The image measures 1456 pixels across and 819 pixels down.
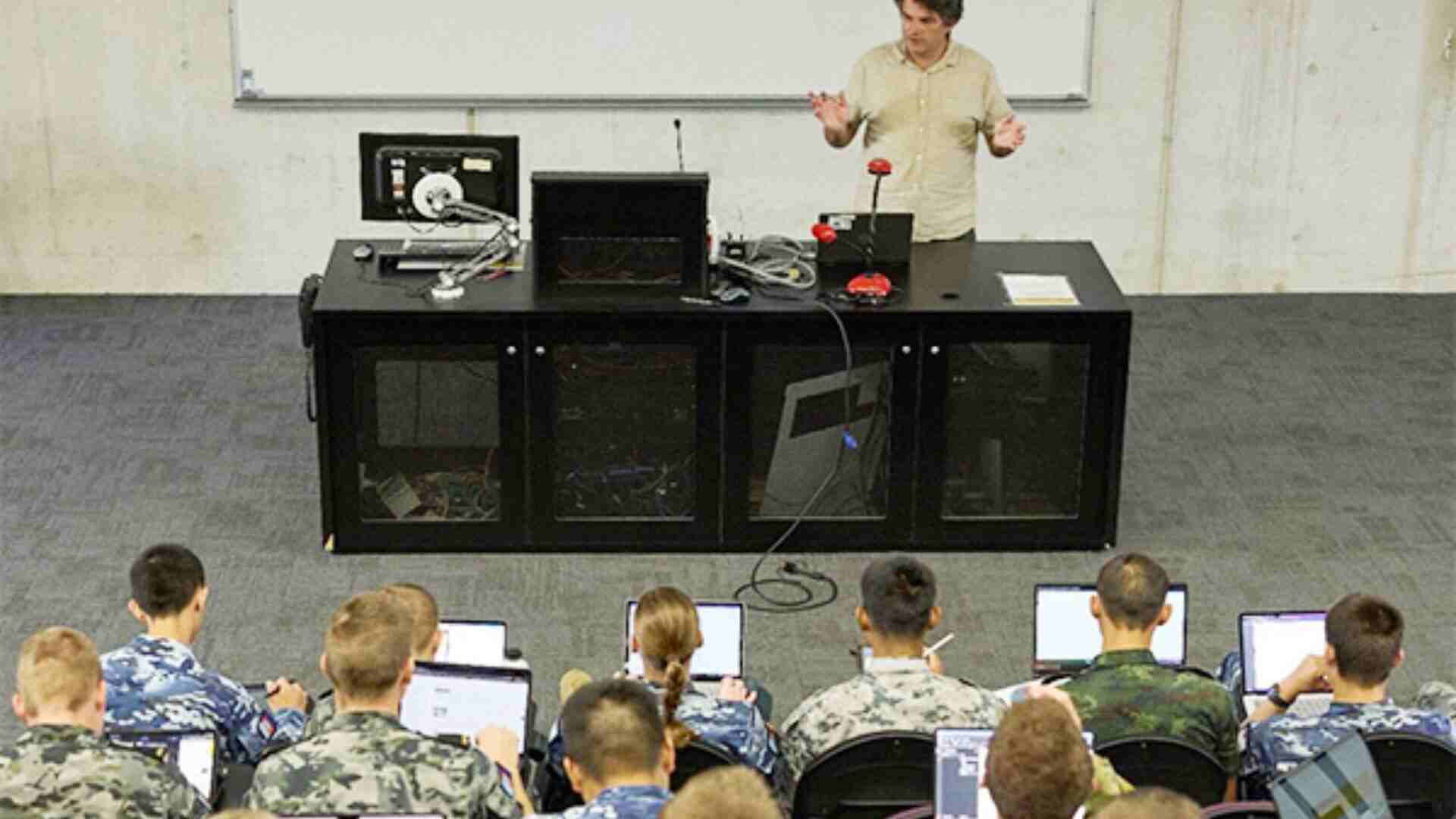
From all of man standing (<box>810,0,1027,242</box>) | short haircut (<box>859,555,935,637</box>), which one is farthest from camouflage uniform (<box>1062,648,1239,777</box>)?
man standing (<box>810,0,1027,242</box>)

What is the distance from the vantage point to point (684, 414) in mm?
6641

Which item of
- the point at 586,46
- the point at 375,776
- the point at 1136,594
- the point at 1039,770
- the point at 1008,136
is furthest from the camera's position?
Answer: the point at 586,46

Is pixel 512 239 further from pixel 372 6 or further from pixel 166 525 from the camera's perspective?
pixel 372 6

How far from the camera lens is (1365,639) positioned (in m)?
4.27

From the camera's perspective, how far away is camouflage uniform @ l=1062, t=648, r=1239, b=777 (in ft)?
14.2

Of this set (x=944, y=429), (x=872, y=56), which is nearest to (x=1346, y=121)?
(x=872, y=56)

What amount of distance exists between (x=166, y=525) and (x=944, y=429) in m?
2.58

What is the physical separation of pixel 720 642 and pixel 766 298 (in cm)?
189

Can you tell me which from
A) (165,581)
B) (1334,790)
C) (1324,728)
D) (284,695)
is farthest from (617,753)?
(1324,728)

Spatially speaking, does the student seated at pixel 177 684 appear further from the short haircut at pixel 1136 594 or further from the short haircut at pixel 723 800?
the short haircut at pixel 1136 594

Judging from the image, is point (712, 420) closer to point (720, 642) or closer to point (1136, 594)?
point (720, 642)

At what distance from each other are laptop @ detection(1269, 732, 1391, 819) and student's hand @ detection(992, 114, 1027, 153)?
13.5 ft

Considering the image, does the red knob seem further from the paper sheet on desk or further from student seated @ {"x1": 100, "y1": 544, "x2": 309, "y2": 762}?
student seated @ {"x1": 100, "y1": 544, "x2": 309, "y2": 762}

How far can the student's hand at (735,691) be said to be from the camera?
4480 mm
